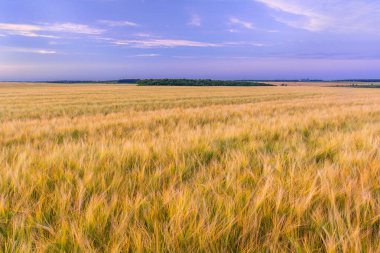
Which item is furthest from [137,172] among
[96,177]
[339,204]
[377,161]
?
[377,161]

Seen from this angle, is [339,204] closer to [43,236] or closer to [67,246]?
[67,246]

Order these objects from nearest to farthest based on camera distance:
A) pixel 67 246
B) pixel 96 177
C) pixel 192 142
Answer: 1. pixel 67 246
2. pixel 96 177
3. pixel 192 142

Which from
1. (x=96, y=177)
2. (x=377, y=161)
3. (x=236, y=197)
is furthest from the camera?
(x=377, y=161)

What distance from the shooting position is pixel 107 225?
118cm

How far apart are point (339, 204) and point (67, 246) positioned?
4.20 feet

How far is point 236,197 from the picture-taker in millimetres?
1347

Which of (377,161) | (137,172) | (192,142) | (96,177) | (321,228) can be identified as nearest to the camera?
(321,228)

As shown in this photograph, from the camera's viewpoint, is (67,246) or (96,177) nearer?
(67,246)

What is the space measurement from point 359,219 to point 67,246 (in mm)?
1237

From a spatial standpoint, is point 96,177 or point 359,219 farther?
point 96,177

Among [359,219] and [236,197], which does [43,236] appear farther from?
[359,219]

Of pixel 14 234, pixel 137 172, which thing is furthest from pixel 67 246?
pixel 137 172

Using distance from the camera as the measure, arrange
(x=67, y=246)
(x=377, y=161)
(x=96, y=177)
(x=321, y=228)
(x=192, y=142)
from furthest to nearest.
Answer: (x=192, y=142) → (x=377, y=161) → (x=96, y=177) → (x=321, y=228) → (x=67, y=246)

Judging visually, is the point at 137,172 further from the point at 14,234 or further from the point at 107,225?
the point at 14,234
